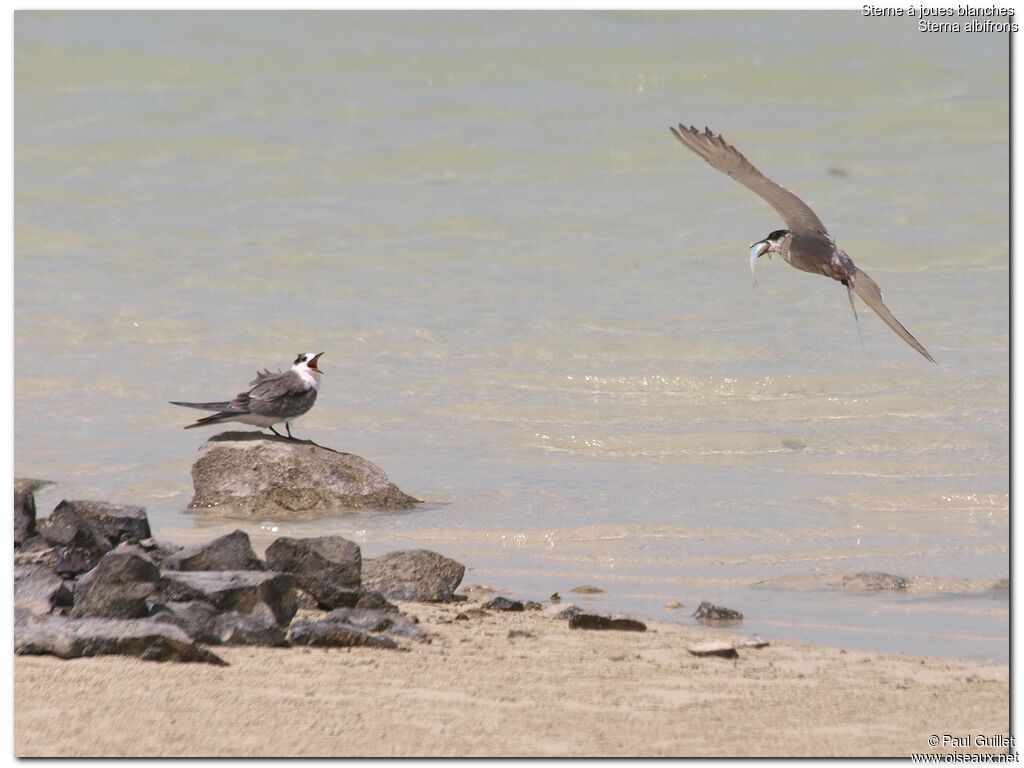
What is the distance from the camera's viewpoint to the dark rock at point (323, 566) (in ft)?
18.9

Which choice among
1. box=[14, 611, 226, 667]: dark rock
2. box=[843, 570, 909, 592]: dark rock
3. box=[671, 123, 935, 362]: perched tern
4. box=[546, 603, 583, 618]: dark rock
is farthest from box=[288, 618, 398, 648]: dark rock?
box=[671, 123, 935, 362]: perched tern

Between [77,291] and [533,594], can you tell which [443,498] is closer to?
[533,594]

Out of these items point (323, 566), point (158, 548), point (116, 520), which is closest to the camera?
point (323, 566)

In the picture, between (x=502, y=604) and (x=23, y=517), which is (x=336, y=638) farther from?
(x=23, y=517)

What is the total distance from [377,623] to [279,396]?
2.92 metres

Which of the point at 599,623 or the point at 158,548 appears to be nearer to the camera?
the point at 599,623

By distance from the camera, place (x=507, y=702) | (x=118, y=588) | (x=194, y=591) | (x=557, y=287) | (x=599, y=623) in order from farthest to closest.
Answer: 1. (x=557, y=287)
2. (x=599, y=623)
3. (x=194, y=591)
4. (x=118, y=588)
5. (x=507, y=702)

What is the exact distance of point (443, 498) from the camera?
810cm

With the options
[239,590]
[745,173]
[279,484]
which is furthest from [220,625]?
[745,173]

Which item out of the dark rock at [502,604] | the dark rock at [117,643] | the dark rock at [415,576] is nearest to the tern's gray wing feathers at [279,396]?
the dark rock at [415,576]

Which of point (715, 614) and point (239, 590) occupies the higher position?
point (239, 590)

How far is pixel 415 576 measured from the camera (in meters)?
6.12

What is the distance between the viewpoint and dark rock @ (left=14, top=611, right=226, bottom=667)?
4.86m

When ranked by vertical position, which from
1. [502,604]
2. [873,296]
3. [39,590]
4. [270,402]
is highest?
[873,296]
